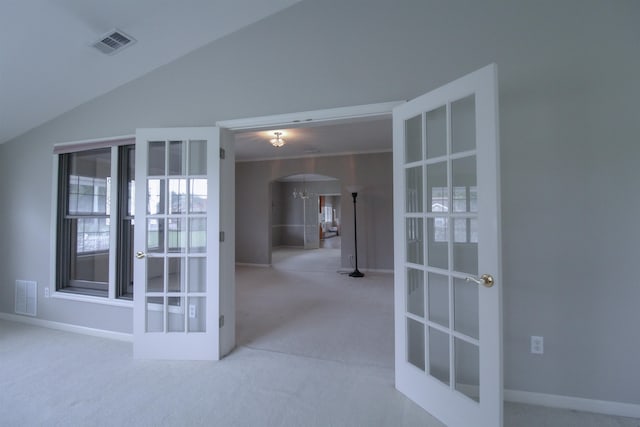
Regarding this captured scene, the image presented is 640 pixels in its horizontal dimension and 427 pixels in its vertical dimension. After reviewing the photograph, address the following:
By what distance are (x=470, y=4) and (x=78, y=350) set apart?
438 centimetres

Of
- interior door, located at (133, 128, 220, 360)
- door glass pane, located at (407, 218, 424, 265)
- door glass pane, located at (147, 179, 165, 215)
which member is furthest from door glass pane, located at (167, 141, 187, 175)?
door glass pane, located at (407, 218, 424, 265)

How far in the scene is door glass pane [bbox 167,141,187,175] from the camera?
2611 millimetres

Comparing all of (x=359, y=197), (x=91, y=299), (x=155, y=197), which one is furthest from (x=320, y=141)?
(x=91, y=299)

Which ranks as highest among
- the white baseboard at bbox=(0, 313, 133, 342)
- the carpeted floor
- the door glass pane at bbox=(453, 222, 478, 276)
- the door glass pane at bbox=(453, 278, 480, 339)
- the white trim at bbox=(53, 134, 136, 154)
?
the white trim at bbox=(53, 134, 136, 154)

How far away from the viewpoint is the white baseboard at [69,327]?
9.69ft

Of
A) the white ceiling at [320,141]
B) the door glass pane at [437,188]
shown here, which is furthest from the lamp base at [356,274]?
the door glass pane at [437,188]

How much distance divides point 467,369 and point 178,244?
7.96 ft

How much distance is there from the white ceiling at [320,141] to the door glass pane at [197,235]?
6.60 feet

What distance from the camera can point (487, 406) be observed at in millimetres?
1525

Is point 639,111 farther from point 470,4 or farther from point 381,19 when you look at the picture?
point 381,19

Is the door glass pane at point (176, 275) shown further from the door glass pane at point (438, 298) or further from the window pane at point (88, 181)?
the door glass pane at point (438, 298)

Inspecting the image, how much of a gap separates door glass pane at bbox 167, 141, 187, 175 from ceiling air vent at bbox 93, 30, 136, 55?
89 cm

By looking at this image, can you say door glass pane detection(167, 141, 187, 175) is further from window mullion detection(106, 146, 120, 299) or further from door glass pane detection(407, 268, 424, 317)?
door glass pane detection(407, 268, 424, 317)

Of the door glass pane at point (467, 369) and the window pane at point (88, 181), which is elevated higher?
the window pane at point (88, 181)
